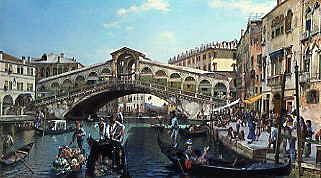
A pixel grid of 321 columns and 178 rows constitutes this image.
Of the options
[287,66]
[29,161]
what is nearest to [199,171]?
[287,66]

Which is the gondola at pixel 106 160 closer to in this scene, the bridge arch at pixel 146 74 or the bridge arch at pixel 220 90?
the bridge arch at pixel 146 74

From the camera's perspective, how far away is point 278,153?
12.2ft

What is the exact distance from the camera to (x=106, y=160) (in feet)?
12.1

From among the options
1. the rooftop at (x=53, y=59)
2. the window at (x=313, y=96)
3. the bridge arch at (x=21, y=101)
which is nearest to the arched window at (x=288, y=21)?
the window at (x=313, y=96)

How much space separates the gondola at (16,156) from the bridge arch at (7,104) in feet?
1.12

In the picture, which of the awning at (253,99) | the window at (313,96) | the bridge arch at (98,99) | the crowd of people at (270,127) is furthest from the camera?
the bridge arch at (98,99)

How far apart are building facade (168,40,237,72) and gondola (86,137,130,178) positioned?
846mm

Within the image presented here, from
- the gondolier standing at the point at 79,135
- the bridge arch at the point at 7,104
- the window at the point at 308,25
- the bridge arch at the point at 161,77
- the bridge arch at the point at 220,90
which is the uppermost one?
the window at the point at 308,25

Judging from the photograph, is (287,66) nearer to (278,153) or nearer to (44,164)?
(278,153)

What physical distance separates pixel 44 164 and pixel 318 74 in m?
2.29

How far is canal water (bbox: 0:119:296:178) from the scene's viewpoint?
400cm

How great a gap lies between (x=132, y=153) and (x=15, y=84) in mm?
1155

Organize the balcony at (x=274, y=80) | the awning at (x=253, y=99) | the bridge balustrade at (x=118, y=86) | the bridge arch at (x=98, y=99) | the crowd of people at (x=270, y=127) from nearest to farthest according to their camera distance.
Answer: the crowd of people at (x=270, y=127), the balcony at (x=274, y=80), the awning at (x=253, y=99), the bridge balustrade at (x=118, y=86), the bridge arch at (x=98, y=99)

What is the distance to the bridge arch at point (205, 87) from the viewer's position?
157 inches
